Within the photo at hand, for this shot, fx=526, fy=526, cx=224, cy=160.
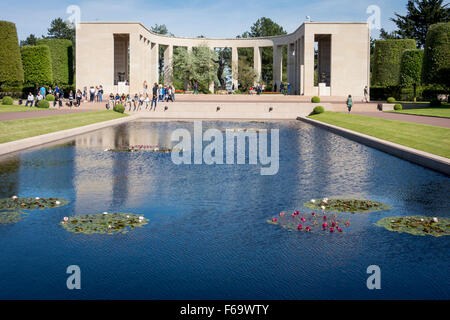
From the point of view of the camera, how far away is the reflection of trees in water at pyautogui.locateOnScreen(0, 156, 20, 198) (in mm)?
11273

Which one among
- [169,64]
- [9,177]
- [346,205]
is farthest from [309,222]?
[169,64]

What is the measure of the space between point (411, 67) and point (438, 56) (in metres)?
14.3

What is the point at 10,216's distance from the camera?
9078mm

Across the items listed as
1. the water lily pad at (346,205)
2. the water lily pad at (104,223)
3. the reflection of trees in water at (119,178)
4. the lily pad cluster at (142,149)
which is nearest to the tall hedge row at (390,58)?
the lily pad cluster at (142,149)

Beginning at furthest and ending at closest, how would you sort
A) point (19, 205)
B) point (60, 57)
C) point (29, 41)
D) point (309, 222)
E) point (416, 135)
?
point (29, 41) → point (60, 57) → point (416, 135) → point (19, 205) → point (309, 222)

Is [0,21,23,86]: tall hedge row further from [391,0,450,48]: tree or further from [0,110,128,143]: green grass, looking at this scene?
[391,0,450,48]: tree

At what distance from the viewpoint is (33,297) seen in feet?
18.0

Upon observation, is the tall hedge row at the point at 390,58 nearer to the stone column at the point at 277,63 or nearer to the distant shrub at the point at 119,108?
the stone column at the point at 277,63

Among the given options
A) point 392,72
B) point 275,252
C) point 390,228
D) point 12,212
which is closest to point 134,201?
point 12,212

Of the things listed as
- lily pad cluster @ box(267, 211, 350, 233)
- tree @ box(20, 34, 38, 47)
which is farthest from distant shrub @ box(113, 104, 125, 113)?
tree @ box(20, 34, 38, 47)

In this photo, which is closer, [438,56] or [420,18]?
[438,56]

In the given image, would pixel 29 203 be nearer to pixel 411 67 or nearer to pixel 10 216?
pixel 10 216

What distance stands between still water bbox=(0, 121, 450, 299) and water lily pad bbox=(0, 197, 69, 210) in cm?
30

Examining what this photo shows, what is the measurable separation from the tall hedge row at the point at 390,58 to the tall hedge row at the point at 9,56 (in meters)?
44.0
